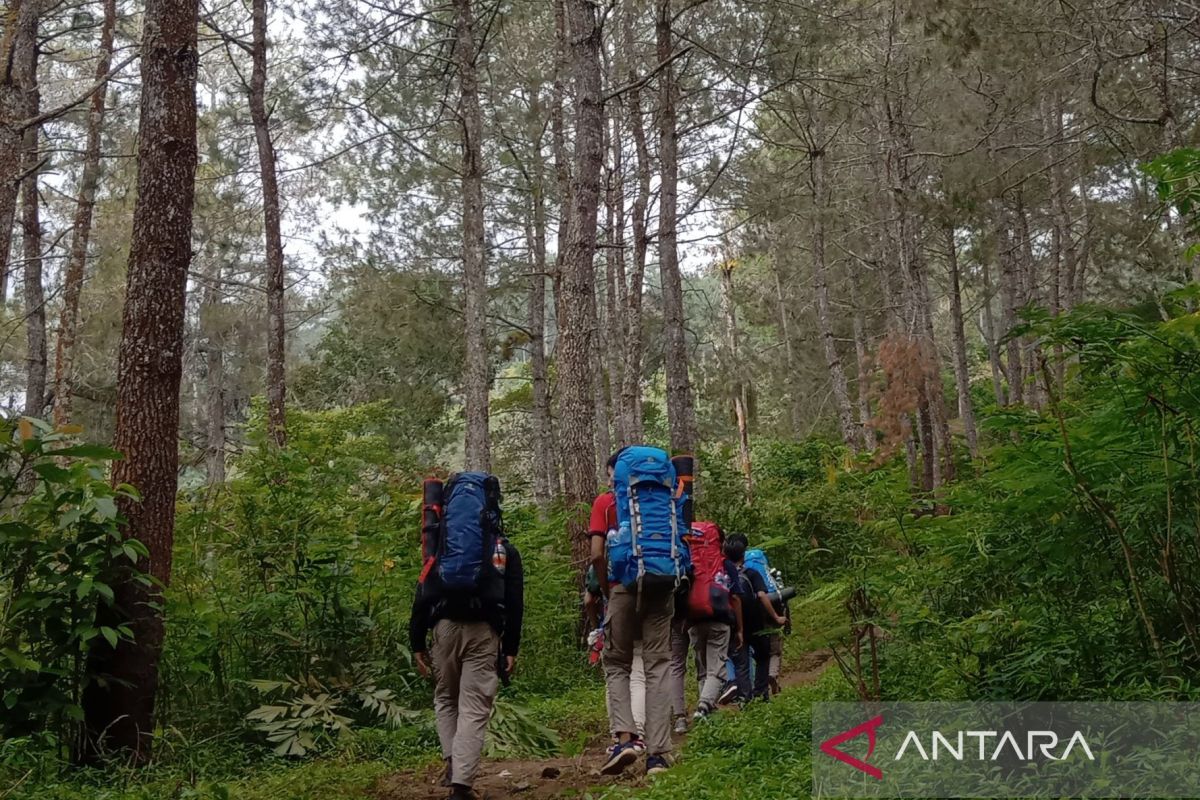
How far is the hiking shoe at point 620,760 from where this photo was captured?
5.39 m

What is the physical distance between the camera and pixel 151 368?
614 centimetres

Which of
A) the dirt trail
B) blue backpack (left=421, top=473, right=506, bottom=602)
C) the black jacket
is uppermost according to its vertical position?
blue backpack (left=421, top=473, right=506, bottom=602)

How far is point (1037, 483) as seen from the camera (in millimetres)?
4906

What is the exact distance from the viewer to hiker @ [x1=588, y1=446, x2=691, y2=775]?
5414mm

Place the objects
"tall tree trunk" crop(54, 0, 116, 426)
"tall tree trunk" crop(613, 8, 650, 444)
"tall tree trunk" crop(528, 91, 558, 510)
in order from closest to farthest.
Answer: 1. "tall tree trunk" crop(54, 0, 116, 426)
2. "tall tree trunk" crop(613, 8, 650, 444)
3. "tall tree trunk" crop(528, 91, 558, 510)

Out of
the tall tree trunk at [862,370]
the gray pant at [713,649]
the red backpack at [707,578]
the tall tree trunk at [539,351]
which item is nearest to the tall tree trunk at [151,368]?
the red backpack at [707,578]

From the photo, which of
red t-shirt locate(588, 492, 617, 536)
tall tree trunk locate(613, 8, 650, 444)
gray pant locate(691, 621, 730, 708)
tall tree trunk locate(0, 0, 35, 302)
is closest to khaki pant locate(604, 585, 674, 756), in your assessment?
red t-shirt locate(588, 492, 617, 536)

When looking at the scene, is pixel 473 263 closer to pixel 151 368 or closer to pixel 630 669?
pixel 151 368

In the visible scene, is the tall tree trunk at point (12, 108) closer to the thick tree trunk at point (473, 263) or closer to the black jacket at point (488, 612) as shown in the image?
the thick tree trunk at point (473, 263)

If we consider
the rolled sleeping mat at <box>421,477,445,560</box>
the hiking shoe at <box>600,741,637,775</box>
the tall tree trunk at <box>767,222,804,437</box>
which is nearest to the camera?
the rolled sleeping mat at <box>421,477,445,560</box>

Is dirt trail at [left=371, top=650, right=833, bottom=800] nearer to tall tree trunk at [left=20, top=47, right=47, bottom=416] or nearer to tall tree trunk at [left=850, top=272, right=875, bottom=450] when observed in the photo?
tall tree trunk at [left=20, top=47, right=47, bottom=416]

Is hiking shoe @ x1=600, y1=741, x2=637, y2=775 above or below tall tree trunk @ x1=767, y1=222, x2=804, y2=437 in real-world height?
below

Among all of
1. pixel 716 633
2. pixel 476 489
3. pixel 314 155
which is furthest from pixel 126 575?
pixel 314 155

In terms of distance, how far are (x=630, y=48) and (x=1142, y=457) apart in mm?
13603
